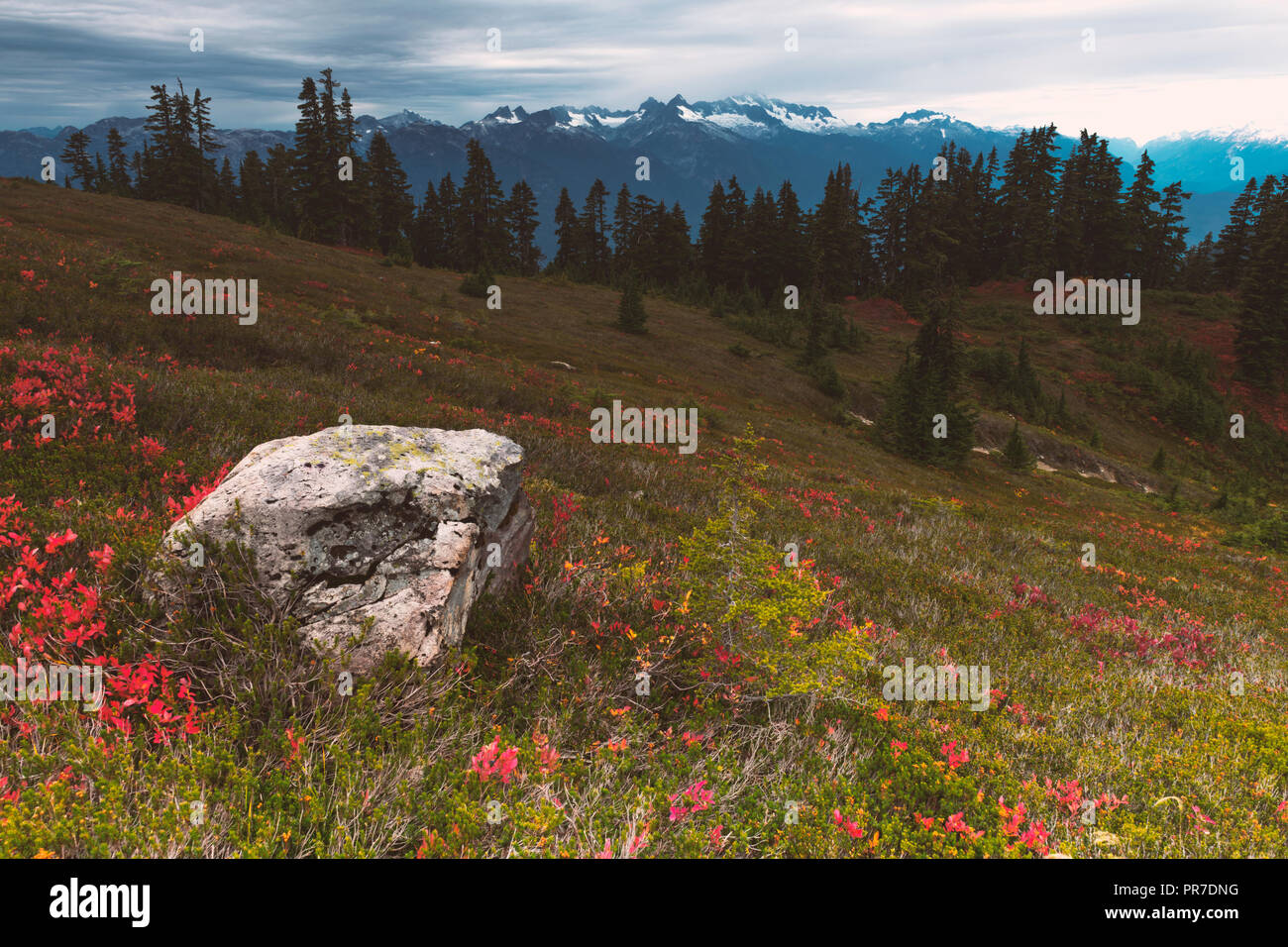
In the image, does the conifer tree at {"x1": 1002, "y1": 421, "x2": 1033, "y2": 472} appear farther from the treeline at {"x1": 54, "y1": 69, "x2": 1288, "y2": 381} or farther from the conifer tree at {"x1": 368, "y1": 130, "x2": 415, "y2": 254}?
the conifer tree at {"x1": 368, "y1": 130, "x2": 415, "y2": 254}

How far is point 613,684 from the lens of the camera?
4332 mm

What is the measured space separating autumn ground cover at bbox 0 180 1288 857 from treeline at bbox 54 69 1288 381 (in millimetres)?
58685

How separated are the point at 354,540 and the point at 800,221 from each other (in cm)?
8058

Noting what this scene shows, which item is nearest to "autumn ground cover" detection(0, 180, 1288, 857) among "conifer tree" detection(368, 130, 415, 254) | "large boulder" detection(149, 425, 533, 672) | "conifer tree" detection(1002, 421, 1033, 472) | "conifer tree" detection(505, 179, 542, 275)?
"large boulder" detection(149, 425, 533, 672)

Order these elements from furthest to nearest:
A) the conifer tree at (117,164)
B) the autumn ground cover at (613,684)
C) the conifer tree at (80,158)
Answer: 1. the conifer tree at (80,158)
2. the conifer tree at (117,164)
3. the autumn ground cover at (613,684)

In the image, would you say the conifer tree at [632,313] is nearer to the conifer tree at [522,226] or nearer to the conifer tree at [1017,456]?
the conifer tree at [1017,456]

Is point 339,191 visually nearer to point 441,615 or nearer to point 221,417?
point 221,417

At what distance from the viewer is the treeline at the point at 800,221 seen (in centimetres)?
7088

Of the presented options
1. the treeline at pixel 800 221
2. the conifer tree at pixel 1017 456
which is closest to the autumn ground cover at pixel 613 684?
the conifer tree at pixel 1017 456

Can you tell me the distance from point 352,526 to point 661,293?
6721 cm

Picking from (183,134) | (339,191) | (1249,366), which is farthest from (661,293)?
(183,134)

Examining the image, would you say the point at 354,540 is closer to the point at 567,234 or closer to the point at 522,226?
the point at 522,226

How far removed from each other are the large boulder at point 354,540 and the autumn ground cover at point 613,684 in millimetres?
192
